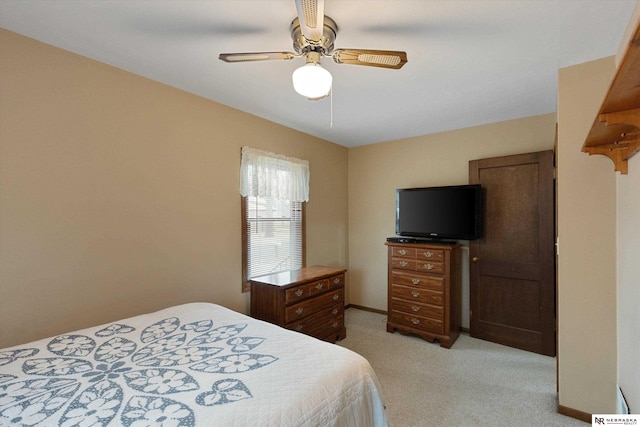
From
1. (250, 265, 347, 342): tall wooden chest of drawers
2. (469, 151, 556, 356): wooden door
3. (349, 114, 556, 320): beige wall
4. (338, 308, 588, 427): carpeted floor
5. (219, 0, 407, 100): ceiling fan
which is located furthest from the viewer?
(349, 114, 556, 320): beige wall

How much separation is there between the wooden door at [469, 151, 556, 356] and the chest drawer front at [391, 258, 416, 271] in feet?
2.39

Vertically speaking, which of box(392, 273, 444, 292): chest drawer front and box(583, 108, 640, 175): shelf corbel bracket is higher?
box(583, 108, 640, 175): shelf corbel bracket

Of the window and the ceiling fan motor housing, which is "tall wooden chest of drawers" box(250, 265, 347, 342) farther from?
the ceiling fan motor housing

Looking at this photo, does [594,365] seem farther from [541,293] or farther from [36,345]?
[36,345]

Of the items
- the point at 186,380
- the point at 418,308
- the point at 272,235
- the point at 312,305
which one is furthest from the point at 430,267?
the point at 186,380

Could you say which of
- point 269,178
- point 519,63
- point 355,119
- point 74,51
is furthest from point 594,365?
point 74,51

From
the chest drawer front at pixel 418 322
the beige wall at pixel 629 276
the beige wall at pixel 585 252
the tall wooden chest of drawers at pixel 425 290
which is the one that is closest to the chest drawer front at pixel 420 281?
the tall wooden chest of drawers at pixel 425 290

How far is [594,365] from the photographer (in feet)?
6.42

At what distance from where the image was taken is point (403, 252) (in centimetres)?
341

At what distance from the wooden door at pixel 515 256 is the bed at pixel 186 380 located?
2500 mm

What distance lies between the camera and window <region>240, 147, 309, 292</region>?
3.00 m

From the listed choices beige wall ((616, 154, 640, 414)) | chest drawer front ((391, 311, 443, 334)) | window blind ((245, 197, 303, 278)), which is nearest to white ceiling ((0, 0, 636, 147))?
beige wall ((616, 154, 640, 414))

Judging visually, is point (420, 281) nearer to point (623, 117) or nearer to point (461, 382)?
point (461, 382)

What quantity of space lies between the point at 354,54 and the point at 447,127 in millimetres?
2507
